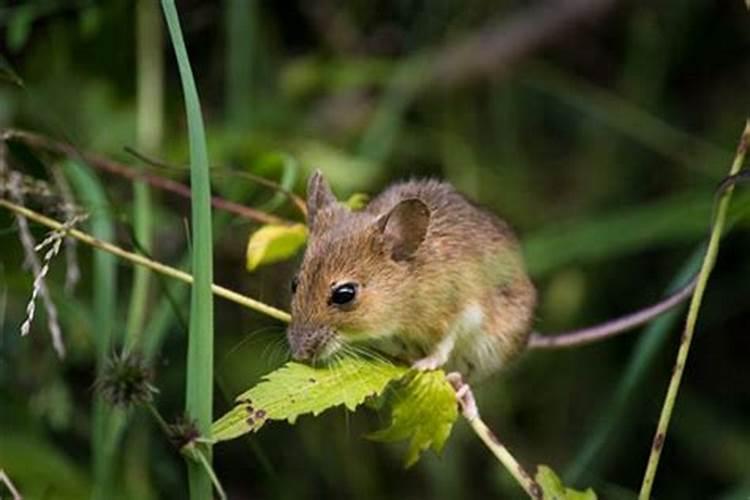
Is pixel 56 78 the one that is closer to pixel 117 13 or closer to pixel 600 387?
pixel 117 13

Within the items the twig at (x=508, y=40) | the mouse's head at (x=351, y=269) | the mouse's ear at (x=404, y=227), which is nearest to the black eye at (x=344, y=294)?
the mouse's head at (x=351, y=269)

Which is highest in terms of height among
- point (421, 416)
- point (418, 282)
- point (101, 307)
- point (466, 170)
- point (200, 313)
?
point (466, 170)

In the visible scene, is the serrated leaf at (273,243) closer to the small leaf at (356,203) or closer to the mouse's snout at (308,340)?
the small leaf at (356,203)

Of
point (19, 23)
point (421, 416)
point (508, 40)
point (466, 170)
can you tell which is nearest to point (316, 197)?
point (421, 416)

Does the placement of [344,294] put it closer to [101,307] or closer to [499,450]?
[499,450]

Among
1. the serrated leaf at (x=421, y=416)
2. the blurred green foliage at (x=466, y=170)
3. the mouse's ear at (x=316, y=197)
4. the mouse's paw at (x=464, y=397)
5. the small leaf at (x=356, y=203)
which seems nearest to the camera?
the serrated leaf at (x=421, y=416)

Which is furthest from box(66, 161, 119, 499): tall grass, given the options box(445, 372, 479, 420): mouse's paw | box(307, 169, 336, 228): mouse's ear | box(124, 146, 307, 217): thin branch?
box(445, 372, 479, 420): mouse's paw

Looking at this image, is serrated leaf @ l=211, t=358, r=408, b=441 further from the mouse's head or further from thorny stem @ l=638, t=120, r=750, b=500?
thorny stem @ l=638, t=120, r=750, b=500
